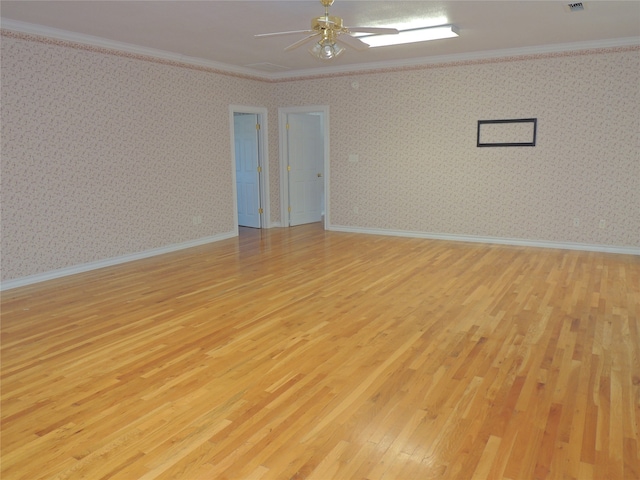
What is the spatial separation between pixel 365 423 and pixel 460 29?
470 centimetres

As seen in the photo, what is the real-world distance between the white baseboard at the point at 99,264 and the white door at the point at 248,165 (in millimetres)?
A: 1225

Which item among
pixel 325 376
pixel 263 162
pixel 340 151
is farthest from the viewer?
pixel 263 162

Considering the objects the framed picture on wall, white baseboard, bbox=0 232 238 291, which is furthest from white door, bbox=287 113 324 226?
the framed picture on wall

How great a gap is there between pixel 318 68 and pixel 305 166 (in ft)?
6.21

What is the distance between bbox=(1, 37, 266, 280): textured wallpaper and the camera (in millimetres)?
5035

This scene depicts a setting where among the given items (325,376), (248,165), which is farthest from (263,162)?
(325,376)

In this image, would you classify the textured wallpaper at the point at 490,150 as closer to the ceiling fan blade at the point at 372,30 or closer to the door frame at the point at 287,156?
the door frame at the point at 287,156

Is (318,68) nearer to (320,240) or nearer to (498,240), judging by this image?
(320,240)

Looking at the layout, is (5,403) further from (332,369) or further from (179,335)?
(332,369)

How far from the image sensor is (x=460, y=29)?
17.9 feet

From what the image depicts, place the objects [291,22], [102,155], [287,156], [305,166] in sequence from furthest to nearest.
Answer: [305,166]
[287,156]
[102,155]
[291,22]

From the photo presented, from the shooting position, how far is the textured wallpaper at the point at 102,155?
504 cm

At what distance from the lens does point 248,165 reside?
8727mm

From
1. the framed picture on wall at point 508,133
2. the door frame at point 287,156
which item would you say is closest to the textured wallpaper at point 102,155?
the door frame at point 287,156
